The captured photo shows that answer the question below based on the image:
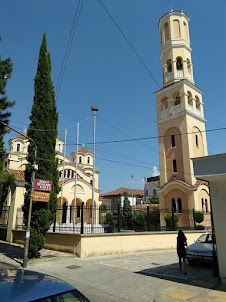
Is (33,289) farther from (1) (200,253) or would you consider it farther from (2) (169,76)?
(2) (169,76)

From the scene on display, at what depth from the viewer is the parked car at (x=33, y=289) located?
91.9 inches

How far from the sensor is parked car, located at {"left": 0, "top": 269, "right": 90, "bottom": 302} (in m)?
2.33

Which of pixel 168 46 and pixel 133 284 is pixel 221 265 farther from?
pixel 168 46

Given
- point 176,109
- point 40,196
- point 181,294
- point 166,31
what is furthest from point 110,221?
point 166,31

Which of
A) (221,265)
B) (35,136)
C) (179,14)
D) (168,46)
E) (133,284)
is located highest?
(179,14)

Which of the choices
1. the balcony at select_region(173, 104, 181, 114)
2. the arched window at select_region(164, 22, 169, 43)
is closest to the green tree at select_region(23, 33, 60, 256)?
the balcony at select_region(173, 104, 181, 114)

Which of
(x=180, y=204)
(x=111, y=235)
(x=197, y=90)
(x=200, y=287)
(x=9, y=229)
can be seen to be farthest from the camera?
(x=197, y=90)

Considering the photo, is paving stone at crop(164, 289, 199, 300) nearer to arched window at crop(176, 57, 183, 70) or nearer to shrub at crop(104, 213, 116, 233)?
shrub at crop(104, 213, 116, 233)

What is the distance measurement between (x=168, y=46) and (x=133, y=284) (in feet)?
98.6

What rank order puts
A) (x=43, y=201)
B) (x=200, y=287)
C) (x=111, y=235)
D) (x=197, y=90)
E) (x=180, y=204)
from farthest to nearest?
1. (x=197, y=90)
2. (x=180, y=204)
3. (x=111, y=235)
4. (x=43, y=201)
5. (x=200, y=287)

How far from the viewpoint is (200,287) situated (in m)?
6.76

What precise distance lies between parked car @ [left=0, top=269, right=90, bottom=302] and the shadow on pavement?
18.8 ft

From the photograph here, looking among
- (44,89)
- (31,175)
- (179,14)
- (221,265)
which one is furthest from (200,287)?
(179,14)

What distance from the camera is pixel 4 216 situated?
773 inches
